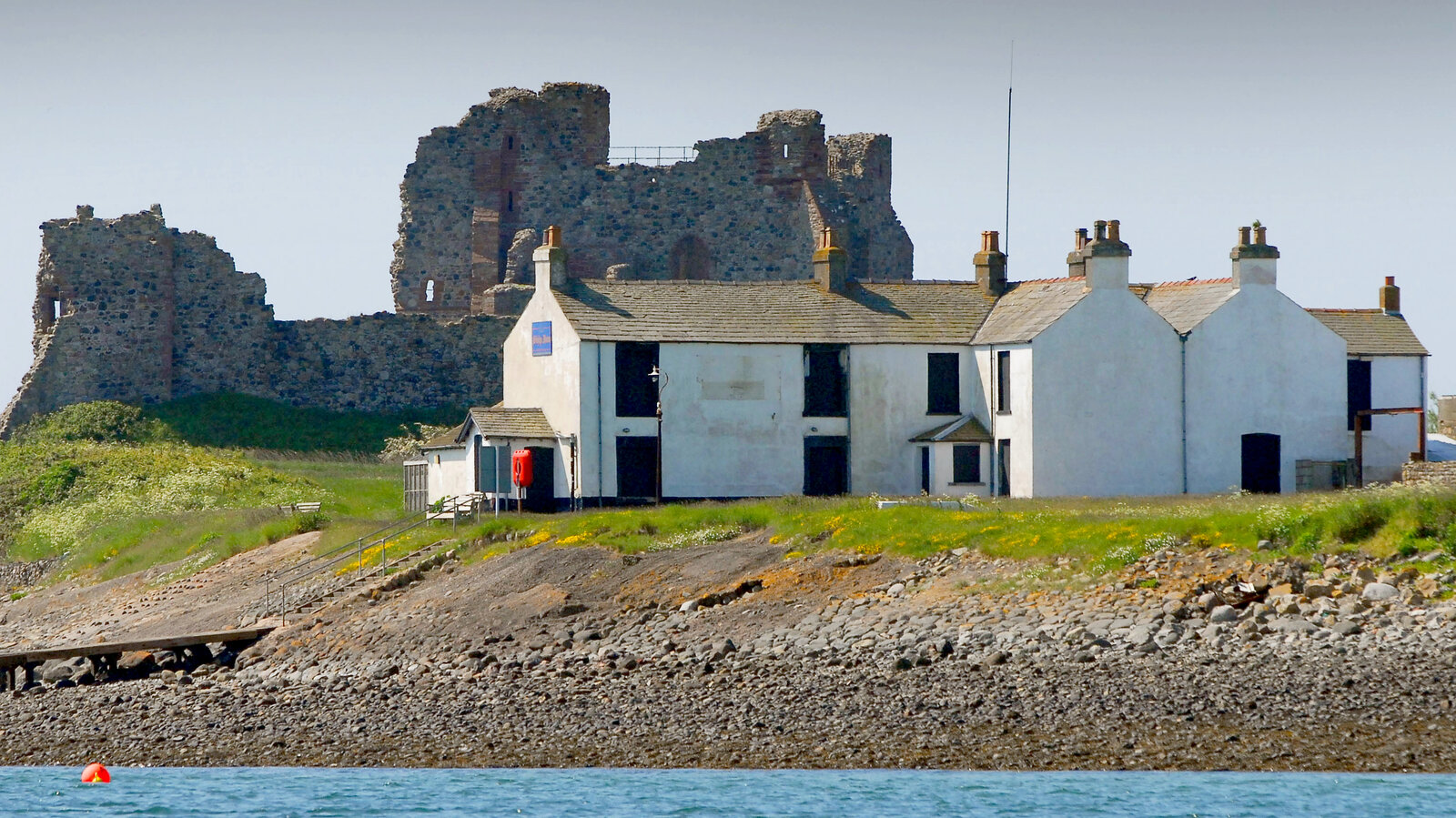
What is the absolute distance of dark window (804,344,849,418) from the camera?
43.2 m

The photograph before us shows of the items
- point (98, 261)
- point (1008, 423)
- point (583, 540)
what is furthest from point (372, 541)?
point (98, 261)

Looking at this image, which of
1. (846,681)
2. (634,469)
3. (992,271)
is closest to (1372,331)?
(992,271)

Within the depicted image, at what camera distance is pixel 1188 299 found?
4431 centimetres

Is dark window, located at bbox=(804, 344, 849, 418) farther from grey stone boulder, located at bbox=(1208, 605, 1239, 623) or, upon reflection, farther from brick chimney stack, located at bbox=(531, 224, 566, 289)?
grey stone boulder, located at bbox=(1208, 605, 1239, 623)

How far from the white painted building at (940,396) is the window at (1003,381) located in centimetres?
5

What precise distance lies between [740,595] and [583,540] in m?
5.47

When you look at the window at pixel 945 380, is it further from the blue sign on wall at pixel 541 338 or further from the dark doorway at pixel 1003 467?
the blue sign on wall at pixel 541 338

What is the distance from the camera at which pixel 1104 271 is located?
138ft

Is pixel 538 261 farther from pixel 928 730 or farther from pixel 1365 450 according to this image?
pixel 928 730

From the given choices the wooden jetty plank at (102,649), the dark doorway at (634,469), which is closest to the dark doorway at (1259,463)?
the dark doorway at (634,469)

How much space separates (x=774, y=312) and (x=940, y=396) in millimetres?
3918

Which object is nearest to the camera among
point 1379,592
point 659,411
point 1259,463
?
point 1379,592

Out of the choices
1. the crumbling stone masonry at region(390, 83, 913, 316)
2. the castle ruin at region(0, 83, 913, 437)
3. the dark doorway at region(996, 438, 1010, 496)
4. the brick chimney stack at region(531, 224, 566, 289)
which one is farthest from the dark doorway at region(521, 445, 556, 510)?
the crumbling stone masonry at region(390, 83, 913, 316)

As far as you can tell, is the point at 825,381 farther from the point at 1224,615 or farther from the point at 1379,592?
the point at 1379,592
